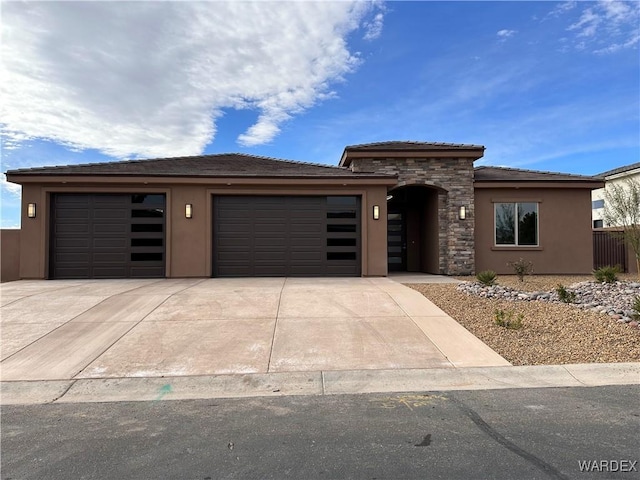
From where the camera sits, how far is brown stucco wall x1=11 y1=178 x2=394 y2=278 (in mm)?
12414

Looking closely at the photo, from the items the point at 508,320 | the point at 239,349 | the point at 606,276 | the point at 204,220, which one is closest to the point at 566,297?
the point at 508,320

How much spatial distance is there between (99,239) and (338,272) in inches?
292

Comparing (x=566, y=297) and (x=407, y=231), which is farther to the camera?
(x=407, y=231)

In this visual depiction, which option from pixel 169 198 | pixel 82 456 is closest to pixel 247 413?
pixel 82 456

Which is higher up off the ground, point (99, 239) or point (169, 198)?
point (169, 198)

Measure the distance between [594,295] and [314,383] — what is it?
24.7 ft

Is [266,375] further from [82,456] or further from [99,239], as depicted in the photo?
[99,239]

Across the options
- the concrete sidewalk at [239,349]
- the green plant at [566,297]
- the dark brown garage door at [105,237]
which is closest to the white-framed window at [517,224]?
the green plant at [566,297]

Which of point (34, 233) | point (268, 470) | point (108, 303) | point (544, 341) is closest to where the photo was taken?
point (268, 470)

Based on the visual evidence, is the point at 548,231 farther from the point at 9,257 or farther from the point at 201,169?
the point at 9,257

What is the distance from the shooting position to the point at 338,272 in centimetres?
1304

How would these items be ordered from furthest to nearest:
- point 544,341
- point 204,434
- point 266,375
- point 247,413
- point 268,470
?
point 544,341
point 266,375
point 247,413
point 204,434
point 268,470

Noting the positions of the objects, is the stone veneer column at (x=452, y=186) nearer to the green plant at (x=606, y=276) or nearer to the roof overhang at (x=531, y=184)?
the roof overhang at (x=531, y=184)

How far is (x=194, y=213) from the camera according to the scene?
1279 cm
